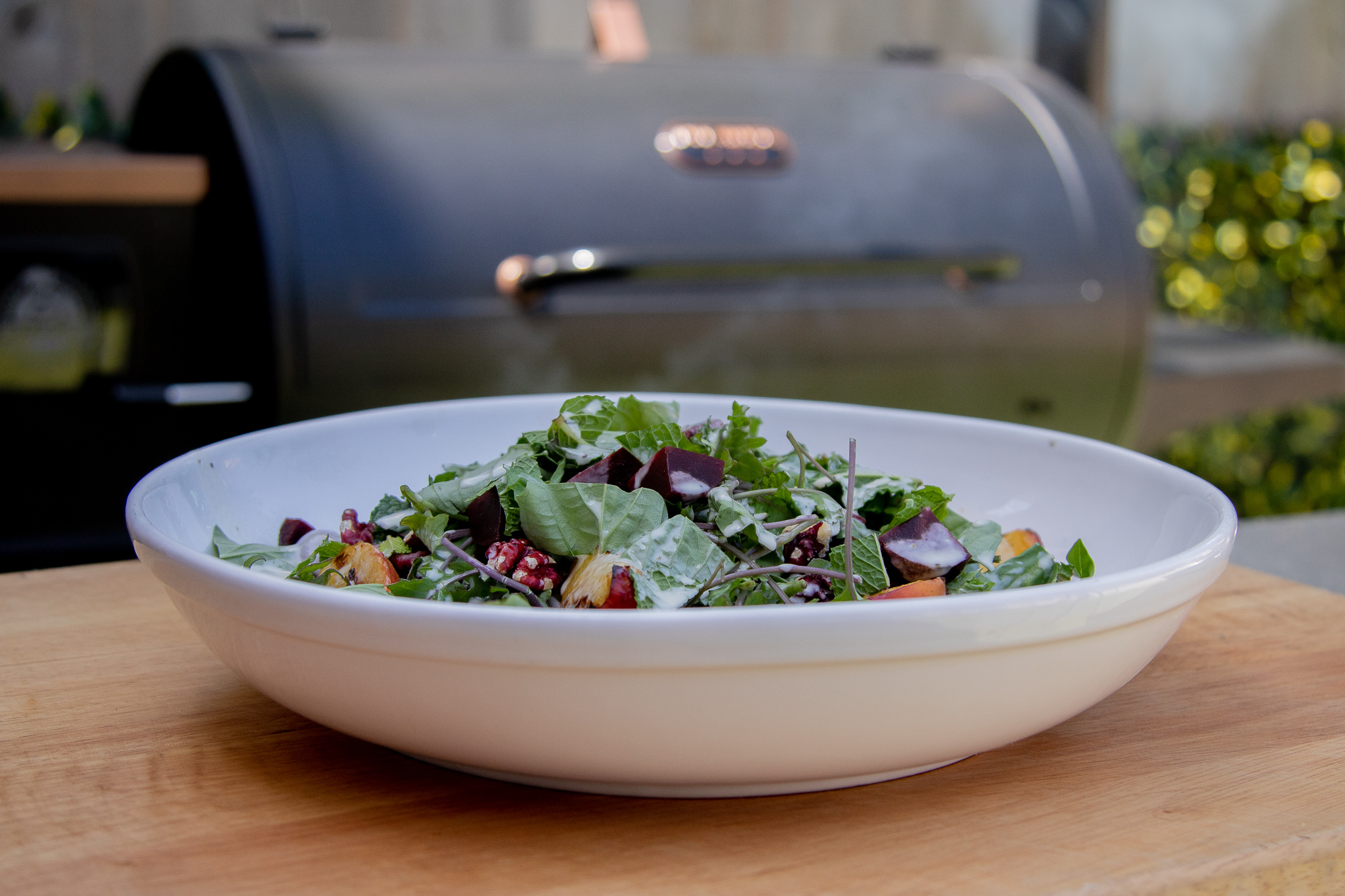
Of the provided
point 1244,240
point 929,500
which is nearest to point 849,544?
point 929,500

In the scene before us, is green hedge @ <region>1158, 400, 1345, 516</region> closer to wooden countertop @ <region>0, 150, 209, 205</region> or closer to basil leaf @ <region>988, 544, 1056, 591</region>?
wooden countertop @ <region>0, 150, 209, 205</region>

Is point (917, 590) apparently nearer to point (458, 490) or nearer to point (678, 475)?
point (678, 475)

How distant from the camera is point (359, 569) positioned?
0.53 meters

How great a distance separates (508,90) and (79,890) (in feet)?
4.55

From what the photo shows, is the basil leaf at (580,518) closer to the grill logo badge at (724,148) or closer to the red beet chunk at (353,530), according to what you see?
the red beet chunk at (353,530)

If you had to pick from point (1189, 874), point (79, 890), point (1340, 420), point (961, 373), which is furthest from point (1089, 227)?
point (1340, 420)

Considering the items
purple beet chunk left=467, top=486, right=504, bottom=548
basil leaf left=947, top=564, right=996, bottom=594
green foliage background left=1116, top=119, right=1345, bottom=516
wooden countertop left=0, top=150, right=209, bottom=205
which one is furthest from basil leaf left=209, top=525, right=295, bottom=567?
green foliage background left=1116, top=119, right=1345, bottom=516

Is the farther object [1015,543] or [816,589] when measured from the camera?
[1015,543]

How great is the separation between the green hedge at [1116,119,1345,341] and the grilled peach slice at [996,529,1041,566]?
3249 millimetres

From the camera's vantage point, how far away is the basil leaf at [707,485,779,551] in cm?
52

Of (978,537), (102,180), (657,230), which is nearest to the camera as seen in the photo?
(978,537)

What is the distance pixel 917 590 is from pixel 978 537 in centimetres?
11

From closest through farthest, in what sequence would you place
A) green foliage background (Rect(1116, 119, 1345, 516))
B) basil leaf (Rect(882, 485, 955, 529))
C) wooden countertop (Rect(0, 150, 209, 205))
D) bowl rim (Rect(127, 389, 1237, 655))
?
bowl rim (Rect(127, 389, 1237, 655)), basil leaf (Rect(882, 485, 955, 529)), wooden countertop (Rect(0, 150, 209, 205)), green foliage background (Rect(1116, 119, 1345, 516))

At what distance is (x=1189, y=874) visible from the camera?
1.37ft
